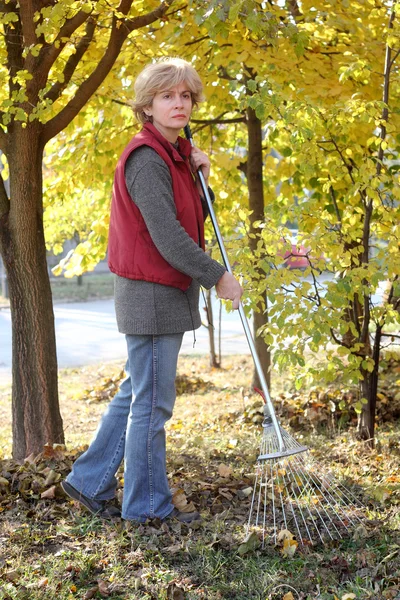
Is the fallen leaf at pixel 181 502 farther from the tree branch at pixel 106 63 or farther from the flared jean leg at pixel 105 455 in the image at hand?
the tree branch at pixel 106 63

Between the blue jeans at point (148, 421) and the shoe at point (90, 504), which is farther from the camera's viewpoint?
the shoe at point (90, 504)

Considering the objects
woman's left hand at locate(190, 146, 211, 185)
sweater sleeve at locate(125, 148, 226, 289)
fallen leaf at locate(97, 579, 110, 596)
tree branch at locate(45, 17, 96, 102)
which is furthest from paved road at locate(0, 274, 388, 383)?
fallen leaf at locate(97, 579, 110, 596)

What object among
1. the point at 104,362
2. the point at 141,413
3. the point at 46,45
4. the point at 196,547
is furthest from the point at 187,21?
the point at 104,362

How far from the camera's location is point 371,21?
5402 mm

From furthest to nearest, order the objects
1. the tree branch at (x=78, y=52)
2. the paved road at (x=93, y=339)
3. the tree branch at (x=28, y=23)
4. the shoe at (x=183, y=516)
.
Result: 1. the paved road at (x=93, y=339)
2. the tree branch at (x=78, y=52)
3. the tree branch at (x=28, y=23)
4. the shoe at (x=183, y=516)

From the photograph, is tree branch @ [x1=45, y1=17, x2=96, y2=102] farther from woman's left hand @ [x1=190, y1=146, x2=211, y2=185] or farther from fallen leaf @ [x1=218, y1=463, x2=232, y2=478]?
fallen leaf @ [x1=218, y1=463, x2=232, y2=478]

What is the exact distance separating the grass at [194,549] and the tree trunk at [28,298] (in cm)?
31

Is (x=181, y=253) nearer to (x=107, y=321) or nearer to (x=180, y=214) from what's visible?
(x=180, y=214)

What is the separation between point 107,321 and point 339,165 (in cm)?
1191

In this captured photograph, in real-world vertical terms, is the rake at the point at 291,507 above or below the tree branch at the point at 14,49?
below

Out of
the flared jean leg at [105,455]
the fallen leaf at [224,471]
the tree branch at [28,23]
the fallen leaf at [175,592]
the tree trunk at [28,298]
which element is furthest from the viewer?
the tree trunk at [28,298]

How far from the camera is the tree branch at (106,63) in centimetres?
437

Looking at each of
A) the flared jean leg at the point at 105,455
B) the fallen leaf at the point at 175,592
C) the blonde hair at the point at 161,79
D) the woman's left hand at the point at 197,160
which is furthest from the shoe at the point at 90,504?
the blonde hair at the point at 161,79

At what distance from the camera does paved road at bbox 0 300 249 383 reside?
1157cm
